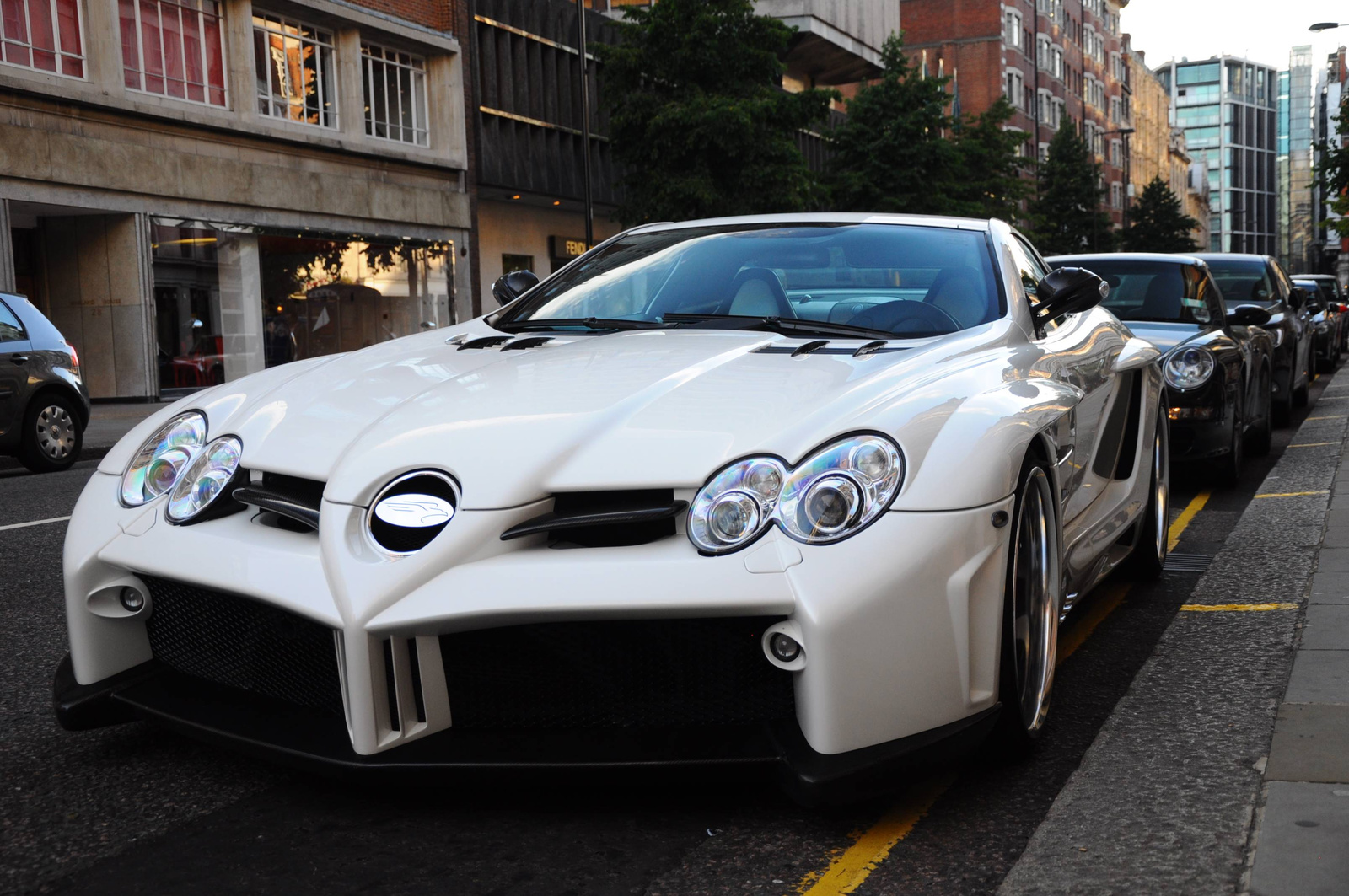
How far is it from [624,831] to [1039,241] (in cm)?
5645

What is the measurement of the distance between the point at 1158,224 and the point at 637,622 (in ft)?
269

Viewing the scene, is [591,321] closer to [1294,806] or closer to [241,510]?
[241,510]

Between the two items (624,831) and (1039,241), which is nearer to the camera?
(624,831)

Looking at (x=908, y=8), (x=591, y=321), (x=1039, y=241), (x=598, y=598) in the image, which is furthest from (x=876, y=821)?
(x=908, y=8)

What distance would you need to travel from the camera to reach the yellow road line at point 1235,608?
470 centimetres

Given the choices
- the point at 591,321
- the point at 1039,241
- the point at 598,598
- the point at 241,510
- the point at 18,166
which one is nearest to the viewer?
the point at 598,598

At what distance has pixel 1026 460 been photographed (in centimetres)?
316

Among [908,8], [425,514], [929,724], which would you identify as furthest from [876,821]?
[908,8]

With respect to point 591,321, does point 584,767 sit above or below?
below

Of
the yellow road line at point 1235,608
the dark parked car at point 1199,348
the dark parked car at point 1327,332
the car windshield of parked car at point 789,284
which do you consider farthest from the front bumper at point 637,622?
the dark parked car at point 1327,332

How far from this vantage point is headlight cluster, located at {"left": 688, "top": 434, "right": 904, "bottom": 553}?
2660 mm

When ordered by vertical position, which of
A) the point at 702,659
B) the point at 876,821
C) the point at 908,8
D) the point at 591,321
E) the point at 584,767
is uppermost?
the point at 908,8

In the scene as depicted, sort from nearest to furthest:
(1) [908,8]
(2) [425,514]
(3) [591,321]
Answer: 1. (2) [425,514]
2. (3) [591,321]
3. (1) [908,8]

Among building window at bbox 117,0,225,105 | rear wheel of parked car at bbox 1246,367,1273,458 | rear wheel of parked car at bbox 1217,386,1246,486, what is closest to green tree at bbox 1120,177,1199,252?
building window at bbox 117,0,225,105
